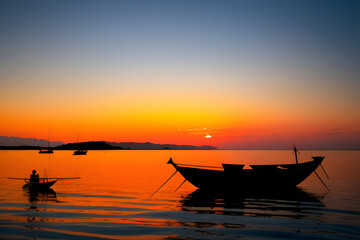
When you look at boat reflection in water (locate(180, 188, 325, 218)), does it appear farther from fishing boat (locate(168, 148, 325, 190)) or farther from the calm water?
fishing boat (locate(168, 148, 325, 190))

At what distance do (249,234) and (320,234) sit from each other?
3.34 metres

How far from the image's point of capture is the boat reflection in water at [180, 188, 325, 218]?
1792 cm

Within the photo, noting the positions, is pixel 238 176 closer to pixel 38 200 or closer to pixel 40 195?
pixel 38 200

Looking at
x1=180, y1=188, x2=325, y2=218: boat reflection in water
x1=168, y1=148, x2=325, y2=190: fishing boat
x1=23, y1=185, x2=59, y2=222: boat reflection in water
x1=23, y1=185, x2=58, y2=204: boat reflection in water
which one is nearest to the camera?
x1=23, y1=185, x2=59, y2=222: boat reflection in water

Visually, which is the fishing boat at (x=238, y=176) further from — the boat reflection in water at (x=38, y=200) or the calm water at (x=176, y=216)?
the boat reflection in water at (x=38, y=200)

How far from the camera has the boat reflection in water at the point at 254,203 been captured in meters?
17.9

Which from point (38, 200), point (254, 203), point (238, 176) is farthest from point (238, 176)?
point (38, 200)

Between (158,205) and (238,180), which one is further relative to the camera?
(238,180)

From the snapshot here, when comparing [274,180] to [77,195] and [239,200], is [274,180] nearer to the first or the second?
[239,200]

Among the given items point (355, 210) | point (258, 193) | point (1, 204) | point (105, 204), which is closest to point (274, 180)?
point (258, 193)

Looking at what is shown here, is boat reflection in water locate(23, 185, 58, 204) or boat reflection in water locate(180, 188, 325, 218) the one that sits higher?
boat reflection in water locate(23, 185, 58, 204)

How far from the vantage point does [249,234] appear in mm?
12750

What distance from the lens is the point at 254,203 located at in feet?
69.5

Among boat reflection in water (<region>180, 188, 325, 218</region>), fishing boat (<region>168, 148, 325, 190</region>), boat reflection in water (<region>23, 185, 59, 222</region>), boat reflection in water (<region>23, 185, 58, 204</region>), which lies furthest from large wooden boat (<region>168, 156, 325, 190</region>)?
boat reflection in water (<region>23, 185, 59, 222</region>)
